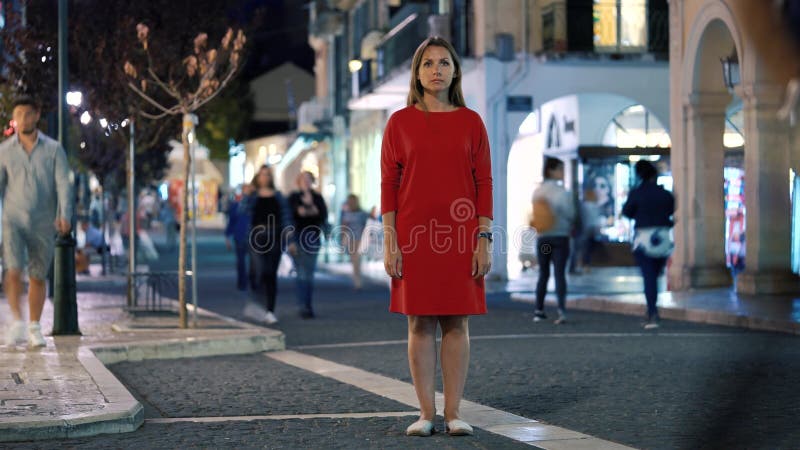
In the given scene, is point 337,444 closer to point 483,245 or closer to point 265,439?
point 265,439

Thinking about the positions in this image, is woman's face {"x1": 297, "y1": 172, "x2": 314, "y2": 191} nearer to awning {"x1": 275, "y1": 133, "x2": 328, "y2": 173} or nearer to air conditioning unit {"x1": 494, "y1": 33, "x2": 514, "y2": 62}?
air conditioning unit {"x1": 494, "y1": 33, "x2": 514, "y2": 62}

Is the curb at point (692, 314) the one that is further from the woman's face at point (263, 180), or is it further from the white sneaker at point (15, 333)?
the white sneaker at point (15, 333)

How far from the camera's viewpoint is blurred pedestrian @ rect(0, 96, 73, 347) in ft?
35.4

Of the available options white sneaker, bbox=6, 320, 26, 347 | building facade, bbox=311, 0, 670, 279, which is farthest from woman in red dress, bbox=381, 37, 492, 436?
building facade, bbox=311, 0, 670, 279

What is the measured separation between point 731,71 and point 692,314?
5.54 m

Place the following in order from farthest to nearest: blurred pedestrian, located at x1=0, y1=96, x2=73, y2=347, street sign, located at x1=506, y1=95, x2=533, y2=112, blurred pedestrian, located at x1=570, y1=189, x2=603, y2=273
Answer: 1. blurred pedestrian, located at x1=570, y1=189, x2=603, y2=273
2. street sign, located at x1=506, y1=95, x2=533, y2=112
3. blurred pedestrian, located at x1=0, y1=96, x2=73, y2=347

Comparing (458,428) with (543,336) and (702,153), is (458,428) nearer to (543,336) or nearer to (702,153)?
(543,336)

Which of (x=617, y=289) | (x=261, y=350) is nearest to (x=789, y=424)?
(x=261, y=350)

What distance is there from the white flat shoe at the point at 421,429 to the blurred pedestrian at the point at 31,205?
4971 millimetres

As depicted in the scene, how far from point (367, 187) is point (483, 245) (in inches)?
1474

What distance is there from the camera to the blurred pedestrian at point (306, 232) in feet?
55.7

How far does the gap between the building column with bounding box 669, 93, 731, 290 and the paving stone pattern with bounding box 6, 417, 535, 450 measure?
13717 millimetres

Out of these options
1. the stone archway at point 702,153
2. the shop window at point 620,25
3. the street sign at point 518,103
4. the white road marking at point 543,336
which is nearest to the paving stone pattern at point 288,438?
the white road marking at point 543,336

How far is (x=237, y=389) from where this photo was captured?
9.12 metres
